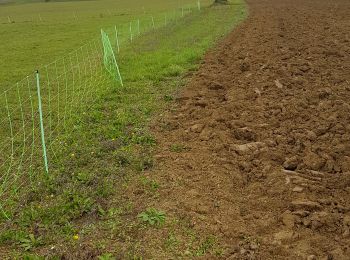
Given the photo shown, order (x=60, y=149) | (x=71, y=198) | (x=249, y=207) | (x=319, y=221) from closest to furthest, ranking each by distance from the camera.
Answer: (x=319, y=221) → (x=249, y=207) → (x=71, y=198) → (x=60, y=149)

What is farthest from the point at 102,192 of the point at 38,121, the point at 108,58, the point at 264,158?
the point at 108,58

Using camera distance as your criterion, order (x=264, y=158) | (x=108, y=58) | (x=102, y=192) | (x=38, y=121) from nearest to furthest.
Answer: (x=102, y=192) → (x=264, y=158) → (x=38, y=121) → (x=108, y=58)

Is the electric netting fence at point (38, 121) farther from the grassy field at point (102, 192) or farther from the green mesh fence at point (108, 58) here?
the grassy field at point (102, 192)

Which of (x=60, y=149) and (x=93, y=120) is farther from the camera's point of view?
(x=93, y=120)

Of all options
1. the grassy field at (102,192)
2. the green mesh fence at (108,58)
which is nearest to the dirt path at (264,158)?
the grassy field at (102,192)

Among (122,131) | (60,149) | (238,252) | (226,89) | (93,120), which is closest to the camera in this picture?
(238,252)

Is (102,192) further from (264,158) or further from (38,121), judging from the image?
(38,121)

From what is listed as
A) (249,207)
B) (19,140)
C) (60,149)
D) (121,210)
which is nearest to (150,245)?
(121,210)

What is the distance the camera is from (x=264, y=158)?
6055mm

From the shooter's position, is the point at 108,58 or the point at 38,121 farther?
the point at 108,58

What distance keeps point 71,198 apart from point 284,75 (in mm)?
6555

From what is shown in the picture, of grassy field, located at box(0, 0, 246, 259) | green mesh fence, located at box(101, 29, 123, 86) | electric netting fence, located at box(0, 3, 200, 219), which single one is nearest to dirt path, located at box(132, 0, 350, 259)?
grassy field, located at box(0, 0, 246, 259)

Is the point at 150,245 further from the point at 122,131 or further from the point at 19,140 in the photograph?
the point at 19,140

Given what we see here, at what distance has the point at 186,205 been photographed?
505cm
